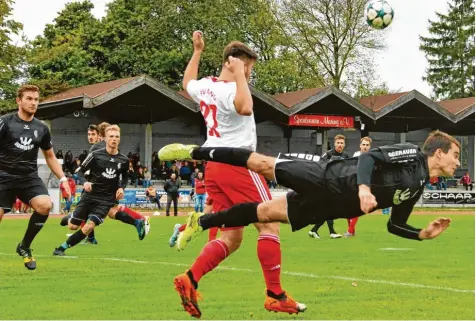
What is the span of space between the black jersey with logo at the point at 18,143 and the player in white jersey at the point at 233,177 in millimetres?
3955

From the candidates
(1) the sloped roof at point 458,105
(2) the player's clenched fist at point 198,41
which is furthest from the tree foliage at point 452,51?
(2) the player's clenched fist at point 198,41

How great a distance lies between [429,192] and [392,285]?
107ft

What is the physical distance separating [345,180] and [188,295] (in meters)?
1.65

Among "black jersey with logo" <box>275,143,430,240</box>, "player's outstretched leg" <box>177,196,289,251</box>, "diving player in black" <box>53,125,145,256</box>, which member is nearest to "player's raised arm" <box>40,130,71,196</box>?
"diving player in black" <box>53,125,145,256</box>

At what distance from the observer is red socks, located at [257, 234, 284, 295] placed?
26.8 feet

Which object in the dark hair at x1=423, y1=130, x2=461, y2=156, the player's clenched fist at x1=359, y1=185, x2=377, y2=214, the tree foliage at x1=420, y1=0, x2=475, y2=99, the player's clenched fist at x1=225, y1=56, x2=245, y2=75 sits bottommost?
the player's clenched fist at x1=359, y1=185, x2=377, y2=214

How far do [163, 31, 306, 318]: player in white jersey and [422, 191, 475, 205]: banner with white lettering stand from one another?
34047 millimetres

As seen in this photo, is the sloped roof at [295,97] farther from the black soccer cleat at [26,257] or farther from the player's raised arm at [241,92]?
the player's raised arm at [241,92]

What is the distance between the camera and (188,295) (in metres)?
7.90

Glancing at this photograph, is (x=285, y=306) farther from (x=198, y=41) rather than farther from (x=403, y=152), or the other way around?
(x=198, y=41)

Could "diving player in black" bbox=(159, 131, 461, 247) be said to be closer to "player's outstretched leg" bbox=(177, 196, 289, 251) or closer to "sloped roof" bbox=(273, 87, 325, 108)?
"player's outstretched leg" bbox=(177, 196, 289, 251)

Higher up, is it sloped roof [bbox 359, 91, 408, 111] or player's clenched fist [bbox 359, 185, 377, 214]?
sloped roof [bbox 359, 91, 408, 111]

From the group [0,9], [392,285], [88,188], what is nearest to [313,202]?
[392,285]

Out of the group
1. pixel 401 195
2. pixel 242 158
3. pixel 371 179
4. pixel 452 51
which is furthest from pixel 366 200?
pixel 452 51
